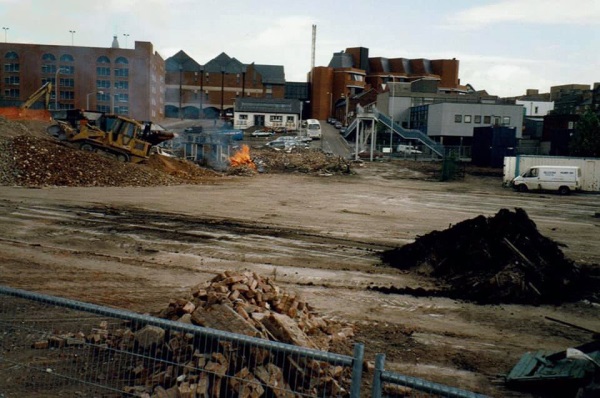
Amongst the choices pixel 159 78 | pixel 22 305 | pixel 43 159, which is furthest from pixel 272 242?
pixel 159 78

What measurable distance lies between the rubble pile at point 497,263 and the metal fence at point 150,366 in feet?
19.2

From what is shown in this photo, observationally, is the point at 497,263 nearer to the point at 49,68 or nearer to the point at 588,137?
the point at 588,137

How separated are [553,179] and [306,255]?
2674 cm

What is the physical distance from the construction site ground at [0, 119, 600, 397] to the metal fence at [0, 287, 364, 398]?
2.20 meters

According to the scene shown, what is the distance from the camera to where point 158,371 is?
220 inches

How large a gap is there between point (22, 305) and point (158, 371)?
3990mm

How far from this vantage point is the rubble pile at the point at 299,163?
4384 centimetres

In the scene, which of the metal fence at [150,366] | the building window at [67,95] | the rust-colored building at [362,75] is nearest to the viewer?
the metal fence at [150,366]

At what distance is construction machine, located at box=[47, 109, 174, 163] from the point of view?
108 ft

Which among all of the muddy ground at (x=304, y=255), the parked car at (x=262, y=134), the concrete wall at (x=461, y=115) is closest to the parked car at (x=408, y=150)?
the concrete wall at (x=461, y=115)

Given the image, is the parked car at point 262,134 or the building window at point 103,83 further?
the building window at point 103,83

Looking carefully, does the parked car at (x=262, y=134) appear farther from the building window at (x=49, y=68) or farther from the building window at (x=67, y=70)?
the building window at (x=49, y=68)

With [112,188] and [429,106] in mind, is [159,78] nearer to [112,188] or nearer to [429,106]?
[429,106]

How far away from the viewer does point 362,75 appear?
10431 centimetres
